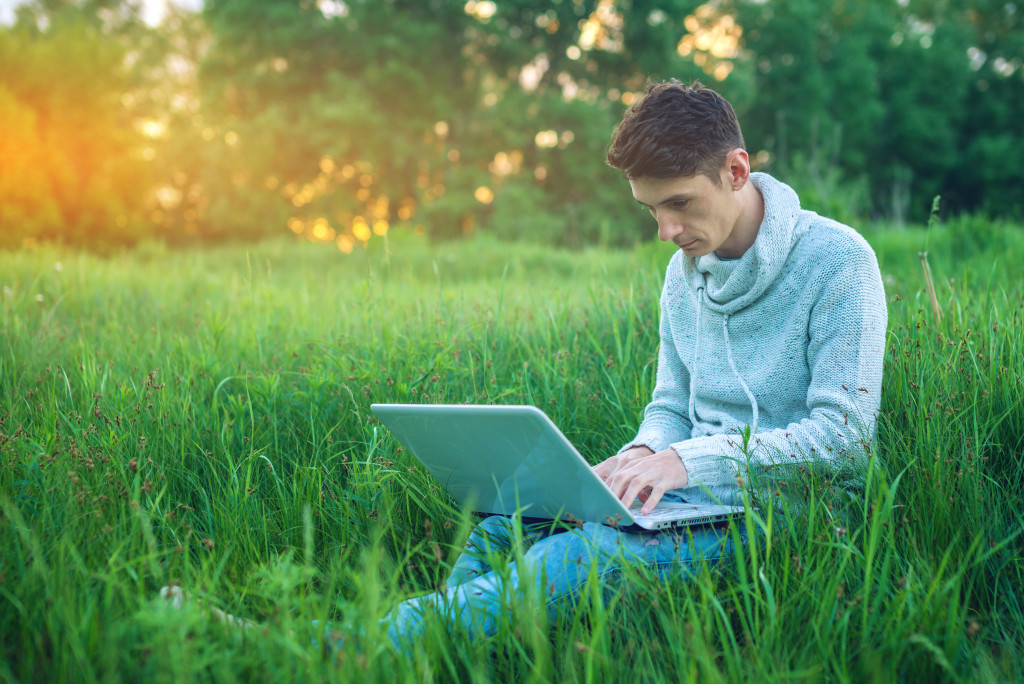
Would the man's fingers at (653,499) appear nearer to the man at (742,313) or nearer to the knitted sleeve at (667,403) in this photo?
the man at (742,313)

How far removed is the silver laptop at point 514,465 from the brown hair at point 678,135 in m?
0.88

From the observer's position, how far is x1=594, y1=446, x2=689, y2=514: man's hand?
1635mm

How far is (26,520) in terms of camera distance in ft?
5.93

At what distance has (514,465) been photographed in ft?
5.06

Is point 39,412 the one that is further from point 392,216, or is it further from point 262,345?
point 392,216

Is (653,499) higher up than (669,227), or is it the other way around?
(669,227)

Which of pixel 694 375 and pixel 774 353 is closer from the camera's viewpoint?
pixel 774 353

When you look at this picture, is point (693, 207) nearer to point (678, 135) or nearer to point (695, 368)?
point (678, 135)

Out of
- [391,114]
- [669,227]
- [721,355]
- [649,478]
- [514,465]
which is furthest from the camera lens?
[391,114]

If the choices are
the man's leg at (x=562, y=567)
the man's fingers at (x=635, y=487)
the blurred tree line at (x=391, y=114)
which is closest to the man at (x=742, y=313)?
the man's fingers at (x=635, y=487)

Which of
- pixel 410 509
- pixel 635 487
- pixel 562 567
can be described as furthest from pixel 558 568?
pixel 410 509

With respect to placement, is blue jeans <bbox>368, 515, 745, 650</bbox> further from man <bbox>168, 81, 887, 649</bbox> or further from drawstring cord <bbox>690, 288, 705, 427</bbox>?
drawstring cord <bbox>690, 288, 705, 427</bbox>

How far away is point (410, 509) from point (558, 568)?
2.31ft

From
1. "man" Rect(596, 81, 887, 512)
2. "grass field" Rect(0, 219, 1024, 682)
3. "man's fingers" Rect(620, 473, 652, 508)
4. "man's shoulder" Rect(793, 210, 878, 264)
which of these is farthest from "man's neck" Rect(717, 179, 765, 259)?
"man's fingers" Rect(620, 473, 652, 508)
